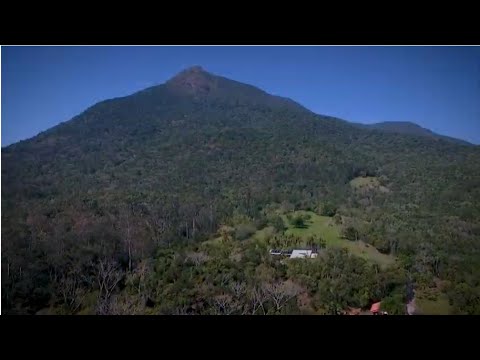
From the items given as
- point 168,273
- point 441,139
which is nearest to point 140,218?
point 168,273

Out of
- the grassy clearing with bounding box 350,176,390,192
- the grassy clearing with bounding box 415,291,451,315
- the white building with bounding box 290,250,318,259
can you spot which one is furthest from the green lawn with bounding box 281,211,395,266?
the grassy clearing with bounding box 350,176,390,192

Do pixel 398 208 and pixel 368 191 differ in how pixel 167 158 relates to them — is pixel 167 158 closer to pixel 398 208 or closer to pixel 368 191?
pixel 368 191

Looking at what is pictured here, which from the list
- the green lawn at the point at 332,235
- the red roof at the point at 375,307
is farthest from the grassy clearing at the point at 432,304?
the green lawn at the point at 332,235

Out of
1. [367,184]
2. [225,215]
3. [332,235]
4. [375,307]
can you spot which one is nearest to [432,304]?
[375,307]

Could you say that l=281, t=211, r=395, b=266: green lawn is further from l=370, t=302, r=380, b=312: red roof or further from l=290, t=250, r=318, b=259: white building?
l=370, t=302, r=380, b=312: red roof

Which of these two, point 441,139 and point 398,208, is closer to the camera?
point 398,208
